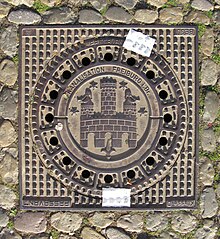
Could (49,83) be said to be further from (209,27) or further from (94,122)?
(209,27)

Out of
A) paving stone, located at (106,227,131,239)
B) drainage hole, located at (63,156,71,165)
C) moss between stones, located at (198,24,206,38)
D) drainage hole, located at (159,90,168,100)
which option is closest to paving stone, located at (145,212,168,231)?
paving stone, located at (106,227,131,239)

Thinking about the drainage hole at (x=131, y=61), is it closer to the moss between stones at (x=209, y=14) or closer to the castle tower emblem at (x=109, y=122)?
the castle tower emblem at (x=109, y=122)

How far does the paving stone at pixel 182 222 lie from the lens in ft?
7.86

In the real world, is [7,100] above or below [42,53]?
below

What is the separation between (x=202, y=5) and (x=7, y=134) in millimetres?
1239

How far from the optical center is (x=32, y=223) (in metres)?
2.39

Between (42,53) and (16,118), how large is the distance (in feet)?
1.21

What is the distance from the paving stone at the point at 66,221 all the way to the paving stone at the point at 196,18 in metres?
1.19

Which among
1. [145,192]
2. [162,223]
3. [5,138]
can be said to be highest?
[5,138]

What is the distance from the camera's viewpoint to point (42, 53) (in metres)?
2.41

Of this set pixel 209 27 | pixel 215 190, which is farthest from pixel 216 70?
pixel 215 190

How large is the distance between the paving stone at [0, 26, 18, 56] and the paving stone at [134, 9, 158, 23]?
65 cm

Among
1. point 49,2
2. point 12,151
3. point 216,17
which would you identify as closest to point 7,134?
point 12,151

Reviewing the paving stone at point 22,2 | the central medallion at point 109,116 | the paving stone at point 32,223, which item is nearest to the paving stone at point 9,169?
the paving stone at point 32,223
